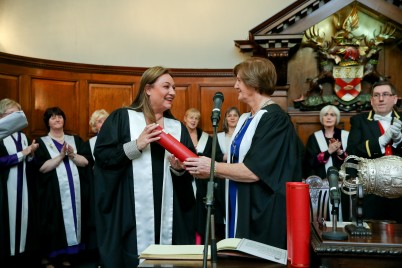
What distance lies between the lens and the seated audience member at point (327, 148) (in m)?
4.72

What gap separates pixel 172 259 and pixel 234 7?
5.07 meters

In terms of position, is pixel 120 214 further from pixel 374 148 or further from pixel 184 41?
pixel 184 41

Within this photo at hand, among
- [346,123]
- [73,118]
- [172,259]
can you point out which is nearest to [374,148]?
[346,123]

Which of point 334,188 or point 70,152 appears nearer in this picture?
point 334,188

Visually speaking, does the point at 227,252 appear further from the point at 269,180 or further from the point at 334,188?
the point at 269,180

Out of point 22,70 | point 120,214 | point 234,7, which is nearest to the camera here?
point 120,214

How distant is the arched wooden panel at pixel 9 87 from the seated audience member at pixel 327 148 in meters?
3.42

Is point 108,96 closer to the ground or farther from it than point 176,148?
farther from it

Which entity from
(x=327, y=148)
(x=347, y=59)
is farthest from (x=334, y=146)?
(x=347, y=59)

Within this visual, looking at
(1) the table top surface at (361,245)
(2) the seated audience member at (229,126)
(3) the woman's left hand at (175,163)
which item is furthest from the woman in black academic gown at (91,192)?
(1) the table top surface at (361,245)

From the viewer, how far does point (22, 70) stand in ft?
17.7

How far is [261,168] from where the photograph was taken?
2342 mm

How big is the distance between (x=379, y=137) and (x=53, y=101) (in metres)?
3.86

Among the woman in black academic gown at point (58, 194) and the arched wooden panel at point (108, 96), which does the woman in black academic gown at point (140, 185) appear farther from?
the arched wooden panel at point (108, 96)
